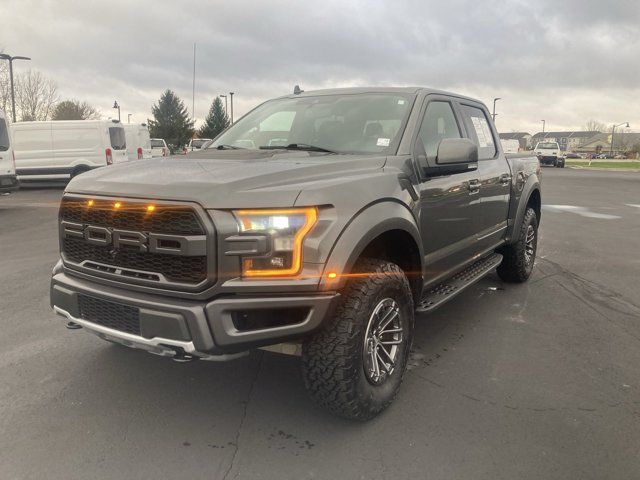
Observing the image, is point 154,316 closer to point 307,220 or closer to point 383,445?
point 307,220

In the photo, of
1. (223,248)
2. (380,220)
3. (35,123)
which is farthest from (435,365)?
(35,123)

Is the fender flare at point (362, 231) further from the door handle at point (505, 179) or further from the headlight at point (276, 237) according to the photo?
the door handle at point (505, 179)

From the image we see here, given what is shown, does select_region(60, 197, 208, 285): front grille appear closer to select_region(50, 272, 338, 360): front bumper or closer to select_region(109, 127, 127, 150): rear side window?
select_region(50, 272, 338, 360): front bumper

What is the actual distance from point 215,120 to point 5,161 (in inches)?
2279

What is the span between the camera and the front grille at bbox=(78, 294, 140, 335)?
2592 millimetres

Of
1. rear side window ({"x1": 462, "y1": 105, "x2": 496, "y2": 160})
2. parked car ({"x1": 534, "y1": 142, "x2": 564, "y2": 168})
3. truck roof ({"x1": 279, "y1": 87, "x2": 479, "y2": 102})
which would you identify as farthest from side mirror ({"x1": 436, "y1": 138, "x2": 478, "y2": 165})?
parked car ({"x1": 534, "y1": 142, "x2": 564, "y2": 168})

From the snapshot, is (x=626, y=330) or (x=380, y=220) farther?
(x=626, y=330)

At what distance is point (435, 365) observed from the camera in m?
3.66

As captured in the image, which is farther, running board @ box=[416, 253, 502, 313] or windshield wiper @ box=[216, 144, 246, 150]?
windshield wiper @ box=[216, 144, 246, 150]

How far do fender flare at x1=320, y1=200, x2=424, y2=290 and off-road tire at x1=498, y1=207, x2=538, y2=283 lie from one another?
9.21ft

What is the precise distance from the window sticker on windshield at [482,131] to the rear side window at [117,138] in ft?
49.7

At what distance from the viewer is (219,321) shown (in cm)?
239

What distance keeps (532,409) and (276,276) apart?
1745 millimetres

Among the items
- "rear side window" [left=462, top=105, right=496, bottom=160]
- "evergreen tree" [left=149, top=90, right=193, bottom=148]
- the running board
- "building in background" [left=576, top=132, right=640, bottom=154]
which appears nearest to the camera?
the running board
